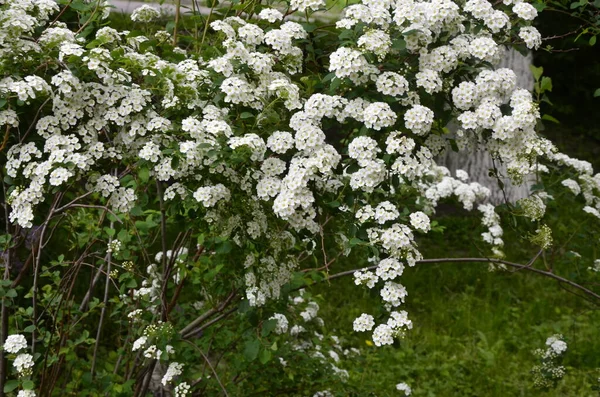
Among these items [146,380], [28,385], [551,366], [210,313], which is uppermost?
[28,385]

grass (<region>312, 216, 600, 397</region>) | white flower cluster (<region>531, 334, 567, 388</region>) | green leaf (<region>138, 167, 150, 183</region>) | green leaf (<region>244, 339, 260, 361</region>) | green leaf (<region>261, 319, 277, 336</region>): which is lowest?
grass (<region>312, 216, 600, 397</region>)

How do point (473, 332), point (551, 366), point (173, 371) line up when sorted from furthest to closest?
1. point (473, 332)
2. point (551, 366)
3. point (173, 371)

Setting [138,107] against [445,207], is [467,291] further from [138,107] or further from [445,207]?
[138,107]

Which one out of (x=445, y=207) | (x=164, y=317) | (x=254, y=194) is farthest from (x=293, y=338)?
(x=445, y=207)

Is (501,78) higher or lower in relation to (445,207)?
higher

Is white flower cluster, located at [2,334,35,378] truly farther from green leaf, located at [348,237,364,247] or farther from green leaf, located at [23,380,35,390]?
green leaf, located at [348,237,364,247]

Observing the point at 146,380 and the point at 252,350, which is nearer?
the point at 252,350

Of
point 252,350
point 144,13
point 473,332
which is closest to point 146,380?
point 252,350

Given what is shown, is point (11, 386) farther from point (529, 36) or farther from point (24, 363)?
point (529, 36)


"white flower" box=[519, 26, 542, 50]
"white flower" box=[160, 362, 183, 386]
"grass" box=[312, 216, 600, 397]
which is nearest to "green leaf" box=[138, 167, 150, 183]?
"white flower" box=[160, 362, 183, 386]

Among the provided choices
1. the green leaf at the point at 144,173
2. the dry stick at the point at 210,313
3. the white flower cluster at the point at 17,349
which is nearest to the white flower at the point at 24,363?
the white flower cluster at the point at 17,349

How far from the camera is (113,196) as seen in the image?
254 cm

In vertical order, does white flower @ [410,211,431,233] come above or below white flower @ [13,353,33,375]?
above

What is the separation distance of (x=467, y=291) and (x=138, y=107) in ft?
14.1
